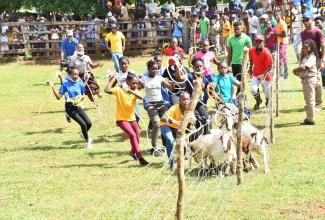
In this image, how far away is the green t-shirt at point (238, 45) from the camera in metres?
13.1

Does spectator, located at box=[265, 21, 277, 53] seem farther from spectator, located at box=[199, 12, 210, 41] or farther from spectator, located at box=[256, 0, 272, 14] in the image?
spectator, located at box=[256, 0, 272, 14]

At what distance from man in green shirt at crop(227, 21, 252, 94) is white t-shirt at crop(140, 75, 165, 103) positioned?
343 cm

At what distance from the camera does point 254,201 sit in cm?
747

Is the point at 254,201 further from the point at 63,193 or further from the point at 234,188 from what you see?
the point at 63,193

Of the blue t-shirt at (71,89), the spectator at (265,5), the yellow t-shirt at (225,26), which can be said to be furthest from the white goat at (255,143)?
the spectator at (265,5)

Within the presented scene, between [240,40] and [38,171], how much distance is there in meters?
5.97

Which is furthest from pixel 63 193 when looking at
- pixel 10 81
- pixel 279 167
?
pixel 10 81

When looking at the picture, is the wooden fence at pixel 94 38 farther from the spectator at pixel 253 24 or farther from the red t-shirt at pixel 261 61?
the red t-shirt at pixel 261 61

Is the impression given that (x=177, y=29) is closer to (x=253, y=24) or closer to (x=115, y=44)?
(x=253, y=24)

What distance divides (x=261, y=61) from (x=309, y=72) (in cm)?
123

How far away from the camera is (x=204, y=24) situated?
950 inches

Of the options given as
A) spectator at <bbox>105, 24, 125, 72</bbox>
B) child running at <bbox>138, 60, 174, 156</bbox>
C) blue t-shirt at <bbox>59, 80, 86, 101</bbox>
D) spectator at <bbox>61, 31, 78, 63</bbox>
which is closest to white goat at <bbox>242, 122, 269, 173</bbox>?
child running at <bbox>138, 60, 174, 156</bbox>

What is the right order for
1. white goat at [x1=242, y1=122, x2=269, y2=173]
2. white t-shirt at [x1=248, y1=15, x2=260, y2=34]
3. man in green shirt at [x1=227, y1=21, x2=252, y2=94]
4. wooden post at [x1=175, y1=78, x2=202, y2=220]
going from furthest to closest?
1. white t-shirt at [x1=248, y1=15, x2=260, y2=34]
2. man in green shirt at [x1=227, y1=21, x2=252, y2=94]
3. white goat at [x1=242, y1=122, x2=269, y2=173]
4. wooden post at [x1=175, y1=78, x2=202, y2=220]

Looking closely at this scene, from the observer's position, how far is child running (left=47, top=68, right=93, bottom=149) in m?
10.7
